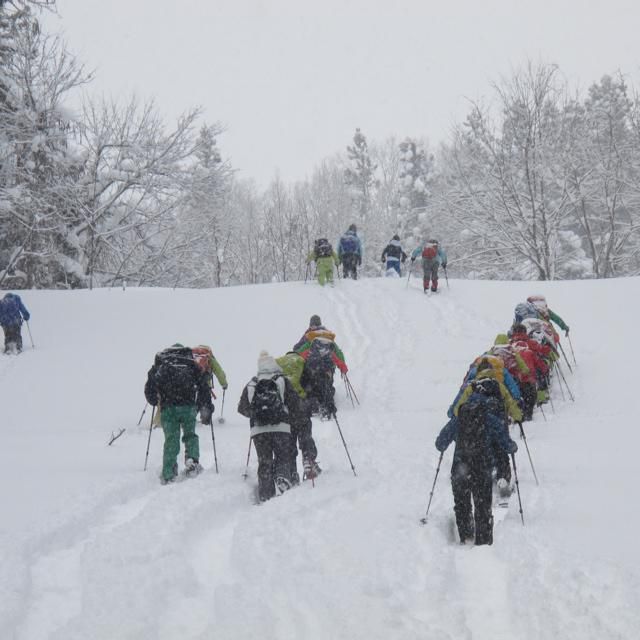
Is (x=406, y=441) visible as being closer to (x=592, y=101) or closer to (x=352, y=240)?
(x=352, y=240)

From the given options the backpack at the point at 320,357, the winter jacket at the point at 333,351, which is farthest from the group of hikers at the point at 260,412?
the winter jacket at the point at 333,351

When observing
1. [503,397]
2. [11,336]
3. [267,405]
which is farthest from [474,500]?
[11,336]

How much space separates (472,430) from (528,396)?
4.22 meters

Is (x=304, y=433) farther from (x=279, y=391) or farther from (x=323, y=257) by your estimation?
(x=323, y=257)

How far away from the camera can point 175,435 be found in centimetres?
761

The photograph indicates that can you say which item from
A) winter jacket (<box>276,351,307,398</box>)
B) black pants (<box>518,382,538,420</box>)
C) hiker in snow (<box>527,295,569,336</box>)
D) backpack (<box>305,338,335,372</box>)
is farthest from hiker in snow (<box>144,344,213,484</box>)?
hiker in snow (<box>527,295,569,336</box>)

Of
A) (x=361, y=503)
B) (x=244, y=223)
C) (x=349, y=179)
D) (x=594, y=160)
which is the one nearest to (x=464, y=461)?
(x=361, y=503)

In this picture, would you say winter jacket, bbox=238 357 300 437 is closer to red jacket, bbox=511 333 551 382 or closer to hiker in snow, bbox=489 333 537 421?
hiker in snow, bbox=489 333 537 421

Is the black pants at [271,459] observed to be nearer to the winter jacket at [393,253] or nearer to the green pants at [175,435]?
the green pants at [175,435]

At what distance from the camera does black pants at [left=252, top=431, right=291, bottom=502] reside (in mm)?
6859

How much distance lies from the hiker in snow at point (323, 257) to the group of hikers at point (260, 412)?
1121 cm

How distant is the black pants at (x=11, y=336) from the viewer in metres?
15.2

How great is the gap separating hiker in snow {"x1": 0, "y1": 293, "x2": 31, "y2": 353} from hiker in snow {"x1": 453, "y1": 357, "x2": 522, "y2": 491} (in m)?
12.2

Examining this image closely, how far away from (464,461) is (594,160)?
86.4ft
